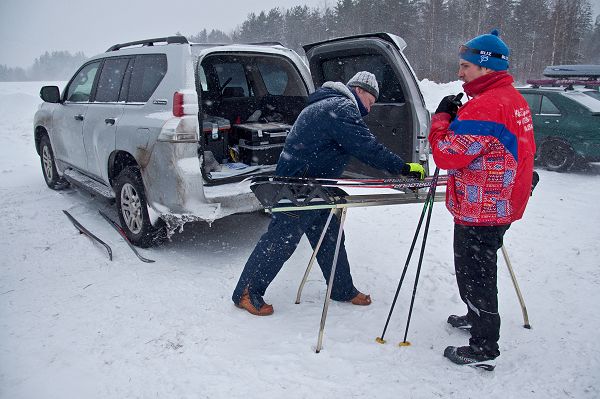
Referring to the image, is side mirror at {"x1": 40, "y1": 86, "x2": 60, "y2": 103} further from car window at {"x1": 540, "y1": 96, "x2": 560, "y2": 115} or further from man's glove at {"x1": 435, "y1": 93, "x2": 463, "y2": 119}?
car window at {"x1": 540, "y1": 96, "x2": 560, "y2": 115}

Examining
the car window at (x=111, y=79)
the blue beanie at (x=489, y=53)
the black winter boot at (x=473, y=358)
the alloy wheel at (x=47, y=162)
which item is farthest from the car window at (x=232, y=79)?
the black winter boot at (x=473, y=358)

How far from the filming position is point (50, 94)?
18.6ft

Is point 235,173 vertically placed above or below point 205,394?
above

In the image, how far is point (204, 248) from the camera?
4496mm

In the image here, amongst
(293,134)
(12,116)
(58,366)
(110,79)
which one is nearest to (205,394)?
(58,366)

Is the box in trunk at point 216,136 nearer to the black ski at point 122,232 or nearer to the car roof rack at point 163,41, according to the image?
the car roof rack at point 163,41

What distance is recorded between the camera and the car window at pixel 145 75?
4023 millimetres

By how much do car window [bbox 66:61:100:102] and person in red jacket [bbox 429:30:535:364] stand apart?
452 centimetres

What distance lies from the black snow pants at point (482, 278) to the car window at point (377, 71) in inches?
92.3

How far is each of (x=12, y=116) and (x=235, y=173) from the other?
14.6 metres

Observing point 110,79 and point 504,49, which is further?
point 110,79

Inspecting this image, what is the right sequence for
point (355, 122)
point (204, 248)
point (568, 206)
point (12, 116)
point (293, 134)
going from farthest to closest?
point (12, 116) < point (568, 206) < point (204, 248) < point (293, 134) < point (355, 122)

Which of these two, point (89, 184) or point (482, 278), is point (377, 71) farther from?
point (89, 184)

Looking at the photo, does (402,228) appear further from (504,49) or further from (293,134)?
(504,49)
